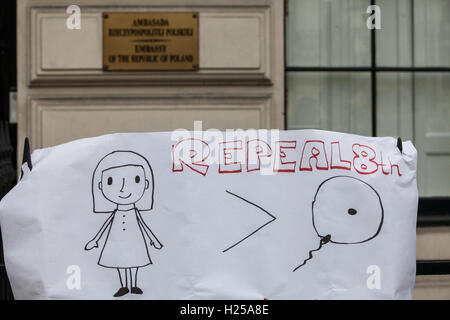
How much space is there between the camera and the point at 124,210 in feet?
10.8

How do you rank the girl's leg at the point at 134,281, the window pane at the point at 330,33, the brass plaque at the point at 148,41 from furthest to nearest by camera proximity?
the window pane at the point at 330,33 < the brass plaque at the point at 148,41 < the girl's leg at the point at 134,281

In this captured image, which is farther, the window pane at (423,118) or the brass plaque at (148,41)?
the window pane at (423,118)

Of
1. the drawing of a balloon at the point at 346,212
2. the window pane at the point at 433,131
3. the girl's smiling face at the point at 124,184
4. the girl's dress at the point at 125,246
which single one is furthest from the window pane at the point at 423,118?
the girl's dress at the point at 125,246

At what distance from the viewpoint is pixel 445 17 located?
5102 millimetres

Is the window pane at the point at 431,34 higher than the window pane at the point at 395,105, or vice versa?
the window pane at the point at 431,34

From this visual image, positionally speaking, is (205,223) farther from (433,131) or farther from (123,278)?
(433,131)

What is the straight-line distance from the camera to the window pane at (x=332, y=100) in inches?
198

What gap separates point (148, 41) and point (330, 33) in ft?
5.24

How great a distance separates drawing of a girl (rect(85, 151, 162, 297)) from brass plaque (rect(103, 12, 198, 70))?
62.2 inches

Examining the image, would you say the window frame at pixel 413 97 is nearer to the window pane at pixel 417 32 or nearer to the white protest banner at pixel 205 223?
the window pane at pixel 417 32

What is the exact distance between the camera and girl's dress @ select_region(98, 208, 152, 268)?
3.25 metres

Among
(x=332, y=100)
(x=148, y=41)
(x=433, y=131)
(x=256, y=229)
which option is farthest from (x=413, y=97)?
(x=256, y=229)
